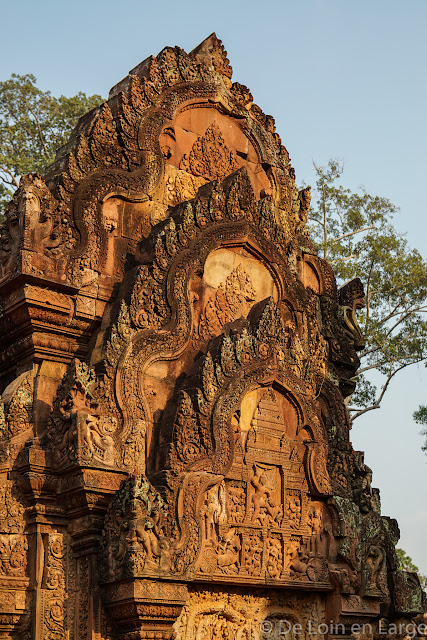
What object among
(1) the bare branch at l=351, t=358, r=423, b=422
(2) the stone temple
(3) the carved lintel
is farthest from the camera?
(1) the bare branch at l=351, t=358, r=423, b=422

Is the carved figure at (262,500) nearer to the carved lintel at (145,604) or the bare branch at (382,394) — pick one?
the carved lintel at (145,604)

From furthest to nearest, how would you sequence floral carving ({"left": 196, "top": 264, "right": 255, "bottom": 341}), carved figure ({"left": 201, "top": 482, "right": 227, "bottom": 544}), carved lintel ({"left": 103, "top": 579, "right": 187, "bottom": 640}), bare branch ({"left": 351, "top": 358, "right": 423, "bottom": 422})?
bare branch ({"left": 351, "top": 358, "right": 423, "bottom": 422}) → floral carving ({"left": 196, "top": 264, "right": 255, "bottom": 341}) → carved figure ({"left": 201, "top": 482, "right": 227, "bottom": 544}) → carved lintel ({"left": 103, "top": 579, "right": 187, "bottom": 640})

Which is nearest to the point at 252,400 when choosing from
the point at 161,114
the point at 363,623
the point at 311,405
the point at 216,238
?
the point at 311,405

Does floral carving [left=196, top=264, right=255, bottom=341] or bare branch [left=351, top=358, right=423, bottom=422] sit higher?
bare branch [left=351, top=358, right=423, bottom=422]

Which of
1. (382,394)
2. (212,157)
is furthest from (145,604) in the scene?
(382,394)

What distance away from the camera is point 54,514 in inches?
321

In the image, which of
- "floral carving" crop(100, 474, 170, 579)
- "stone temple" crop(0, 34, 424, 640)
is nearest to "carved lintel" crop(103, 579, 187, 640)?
"stone temple" crop(0, 34, 424, 640)

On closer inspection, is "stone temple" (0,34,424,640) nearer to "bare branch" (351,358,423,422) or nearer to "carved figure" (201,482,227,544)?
"carved figure" (201,482,227,544)

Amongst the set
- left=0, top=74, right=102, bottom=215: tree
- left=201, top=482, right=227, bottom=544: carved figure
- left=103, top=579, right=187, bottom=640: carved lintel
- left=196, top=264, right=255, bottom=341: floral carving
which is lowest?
left=103, top=579, right=187, bottom=640: carved lintel

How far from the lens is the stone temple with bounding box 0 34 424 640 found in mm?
7961

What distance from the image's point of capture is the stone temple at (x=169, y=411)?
26.1 feet

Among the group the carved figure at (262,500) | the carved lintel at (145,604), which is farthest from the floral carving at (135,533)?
the carved figure at (262,500)

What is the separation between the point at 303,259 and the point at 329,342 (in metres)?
1.15

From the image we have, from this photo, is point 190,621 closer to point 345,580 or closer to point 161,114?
point 345,580
